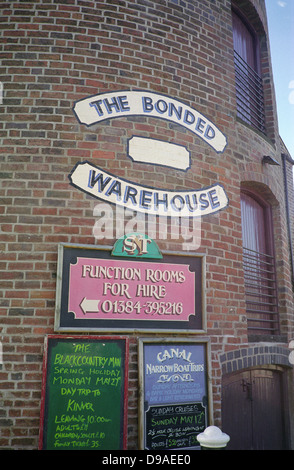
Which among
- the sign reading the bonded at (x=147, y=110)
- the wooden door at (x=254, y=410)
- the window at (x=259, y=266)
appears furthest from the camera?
the window at (x=259, y=266)

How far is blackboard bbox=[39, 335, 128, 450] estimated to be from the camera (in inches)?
141

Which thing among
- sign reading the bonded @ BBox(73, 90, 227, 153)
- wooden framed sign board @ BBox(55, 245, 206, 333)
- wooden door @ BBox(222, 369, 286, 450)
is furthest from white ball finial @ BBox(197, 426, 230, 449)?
sign reading the bonded @ BBox(73, 90, 227, 153)

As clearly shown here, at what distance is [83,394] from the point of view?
3.73 m

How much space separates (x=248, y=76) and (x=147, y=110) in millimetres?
2763

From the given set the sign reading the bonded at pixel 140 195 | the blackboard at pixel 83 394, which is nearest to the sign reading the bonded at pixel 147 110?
the sign reading the bonded at pixel 140 195

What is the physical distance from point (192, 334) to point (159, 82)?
2.82 m

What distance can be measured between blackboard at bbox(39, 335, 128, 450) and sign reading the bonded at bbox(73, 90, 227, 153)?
2.25 m

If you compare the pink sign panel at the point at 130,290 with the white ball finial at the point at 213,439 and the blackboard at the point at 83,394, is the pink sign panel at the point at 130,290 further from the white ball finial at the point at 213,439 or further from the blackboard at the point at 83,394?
the white ball finial at the point at 213,439

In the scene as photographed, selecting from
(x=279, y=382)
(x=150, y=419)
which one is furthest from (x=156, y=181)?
(x=279, y=382)

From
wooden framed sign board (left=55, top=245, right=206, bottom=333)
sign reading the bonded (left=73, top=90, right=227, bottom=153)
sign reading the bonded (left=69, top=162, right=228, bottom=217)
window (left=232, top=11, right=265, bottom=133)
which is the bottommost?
wooden framed sign board (left=55, top=245, right=206, bottom=333)

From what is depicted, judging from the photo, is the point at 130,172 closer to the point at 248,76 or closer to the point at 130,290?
the point at 130,290

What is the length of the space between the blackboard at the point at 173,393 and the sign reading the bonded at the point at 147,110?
7.74ft

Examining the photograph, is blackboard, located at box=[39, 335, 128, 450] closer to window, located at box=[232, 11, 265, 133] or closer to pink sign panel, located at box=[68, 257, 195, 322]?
pink sign panel, located at box=[68, 257, 195, 322]

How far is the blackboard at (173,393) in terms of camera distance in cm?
390
